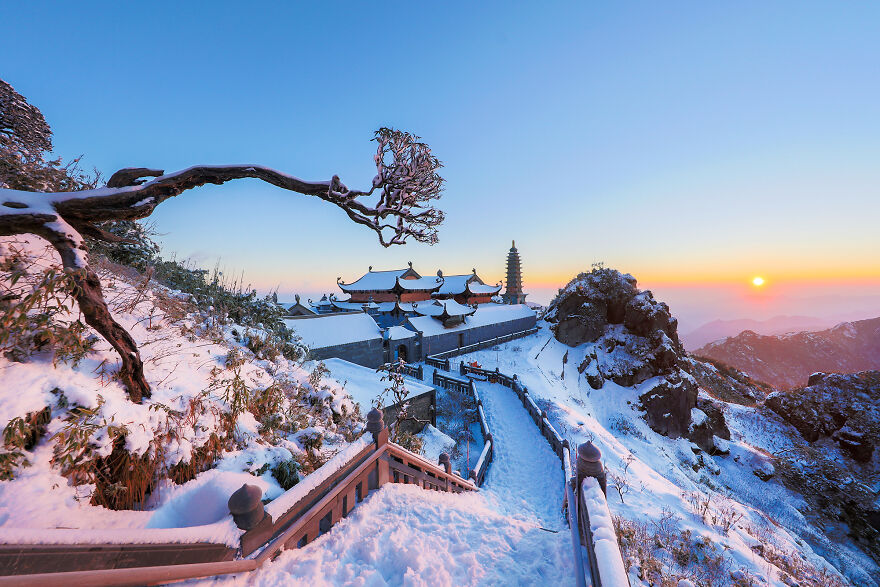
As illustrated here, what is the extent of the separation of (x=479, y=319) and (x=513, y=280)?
2120cm

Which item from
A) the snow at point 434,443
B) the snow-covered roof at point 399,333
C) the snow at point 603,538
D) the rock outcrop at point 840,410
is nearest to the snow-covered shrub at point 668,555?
the snow at point 603,538

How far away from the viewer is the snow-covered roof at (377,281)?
3802 centimetres

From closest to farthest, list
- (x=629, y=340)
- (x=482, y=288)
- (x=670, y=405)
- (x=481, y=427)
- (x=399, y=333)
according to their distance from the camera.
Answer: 1. (x=481, y=427)
2. (x=399, y=333)
3. (x=670, y=405)
4. (x=629, y=340)
5. (x=482, y=288)

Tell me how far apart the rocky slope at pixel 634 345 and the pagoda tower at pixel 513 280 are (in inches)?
516

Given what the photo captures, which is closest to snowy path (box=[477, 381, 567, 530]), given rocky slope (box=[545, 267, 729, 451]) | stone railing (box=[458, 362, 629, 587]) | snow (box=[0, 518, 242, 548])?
stone railing (box=[458, 362, 629, 587])

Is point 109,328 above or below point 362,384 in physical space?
above

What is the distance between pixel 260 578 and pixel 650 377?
99.7 feet

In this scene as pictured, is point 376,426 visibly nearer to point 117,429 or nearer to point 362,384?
point 117,429

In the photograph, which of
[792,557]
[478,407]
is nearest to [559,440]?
[478,407]

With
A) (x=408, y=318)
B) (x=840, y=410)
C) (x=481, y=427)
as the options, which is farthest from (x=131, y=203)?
(x=840, y=410)

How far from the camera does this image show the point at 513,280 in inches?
1966

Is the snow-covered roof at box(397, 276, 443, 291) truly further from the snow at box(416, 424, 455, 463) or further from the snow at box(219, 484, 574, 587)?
the snow at box(219, 484, 574, 587)

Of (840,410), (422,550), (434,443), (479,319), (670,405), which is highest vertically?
(422,550)

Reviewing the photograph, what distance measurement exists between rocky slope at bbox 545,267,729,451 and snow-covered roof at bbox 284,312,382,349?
19.7m
